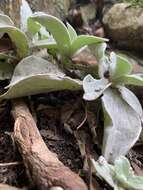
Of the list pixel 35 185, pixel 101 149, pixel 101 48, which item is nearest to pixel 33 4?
pixel 101 48

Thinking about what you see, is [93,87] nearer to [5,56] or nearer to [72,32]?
[72,32]

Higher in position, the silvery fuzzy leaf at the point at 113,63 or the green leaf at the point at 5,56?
the green leaf at the point at 5,56

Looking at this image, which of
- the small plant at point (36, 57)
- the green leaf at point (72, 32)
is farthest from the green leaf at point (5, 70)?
the green leaf at point (72, 32)

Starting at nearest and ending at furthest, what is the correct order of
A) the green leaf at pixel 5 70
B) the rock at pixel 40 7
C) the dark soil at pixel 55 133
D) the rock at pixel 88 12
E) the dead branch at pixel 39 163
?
the dead branch at pixel 39 163 → the dark soil at pixel 55 133 → the green leaf at pixel 5 70 → the rock at pixel 40 7 → the rock at pixel 88 12

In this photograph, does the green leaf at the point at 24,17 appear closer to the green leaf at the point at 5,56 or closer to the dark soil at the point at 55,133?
the green leaf at the point at 5,56

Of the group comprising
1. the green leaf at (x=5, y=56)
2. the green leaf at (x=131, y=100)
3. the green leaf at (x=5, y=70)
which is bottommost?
the green leaf at (x=131, y=100)

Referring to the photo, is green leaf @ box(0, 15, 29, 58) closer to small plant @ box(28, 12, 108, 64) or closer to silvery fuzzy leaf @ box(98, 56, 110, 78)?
small plant @ box(28, 12, 108, 64)

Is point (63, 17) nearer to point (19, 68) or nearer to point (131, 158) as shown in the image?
point (19, 68)
